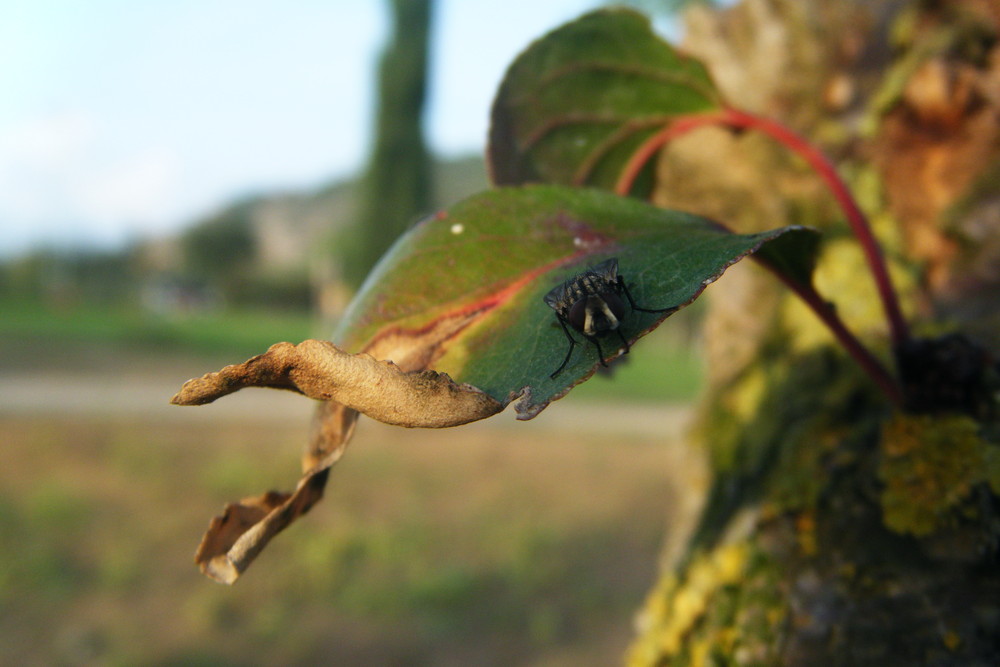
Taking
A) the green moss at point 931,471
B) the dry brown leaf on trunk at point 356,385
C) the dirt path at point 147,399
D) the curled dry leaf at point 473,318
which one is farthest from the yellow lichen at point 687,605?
the dirt path at point 147,399

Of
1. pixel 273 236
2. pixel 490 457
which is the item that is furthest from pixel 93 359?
pixel 273 236

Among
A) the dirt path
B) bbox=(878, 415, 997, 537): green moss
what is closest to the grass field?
the dirt path

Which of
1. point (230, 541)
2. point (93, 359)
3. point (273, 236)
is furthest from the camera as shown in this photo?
point (273, 236)

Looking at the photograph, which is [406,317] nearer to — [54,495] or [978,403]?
[978,403]

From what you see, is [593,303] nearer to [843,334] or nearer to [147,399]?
[843,334]

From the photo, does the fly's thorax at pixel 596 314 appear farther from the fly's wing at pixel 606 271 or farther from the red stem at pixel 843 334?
the red stem at pixel 843 334

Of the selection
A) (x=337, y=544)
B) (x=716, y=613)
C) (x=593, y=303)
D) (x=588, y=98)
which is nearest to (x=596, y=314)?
(x=593, y=303)
